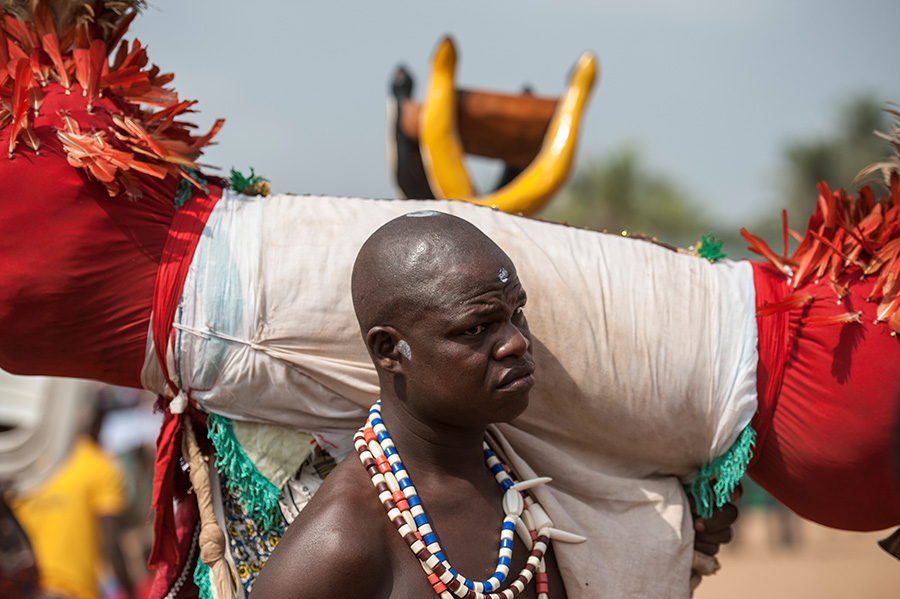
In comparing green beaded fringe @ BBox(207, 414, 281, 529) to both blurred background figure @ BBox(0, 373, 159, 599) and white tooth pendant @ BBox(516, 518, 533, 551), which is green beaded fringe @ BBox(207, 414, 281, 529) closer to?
white tooth pendant @ BBox(516, 518, 533, 551)

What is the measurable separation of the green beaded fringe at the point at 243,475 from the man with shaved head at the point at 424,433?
296mm

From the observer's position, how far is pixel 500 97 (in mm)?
4840

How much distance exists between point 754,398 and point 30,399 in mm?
5198

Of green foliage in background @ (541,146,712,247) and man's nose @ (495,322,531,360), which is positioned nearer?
man's nose @ (495,322,531,360)

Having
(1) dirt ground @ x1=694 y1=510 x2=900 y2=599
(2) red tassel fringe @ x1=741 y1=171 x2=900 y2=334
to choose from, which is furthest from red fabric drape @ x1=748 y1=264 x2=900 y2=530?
(1) dirt ground @ x1=694 y1=510 x2=900 y2=599

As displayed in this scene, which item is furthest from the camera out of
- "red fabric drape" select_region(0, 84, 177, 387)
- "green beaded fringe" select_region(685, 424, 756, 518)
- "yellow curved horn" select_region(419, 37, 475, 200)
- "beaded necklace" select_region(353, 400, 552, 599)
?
"yellow curved horn" select_region(419, 37, 475, 200)

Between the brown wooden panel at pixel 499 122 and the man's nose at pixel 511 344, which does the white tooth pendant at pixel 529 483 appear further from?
the brown wooden panel at pixel 499 122

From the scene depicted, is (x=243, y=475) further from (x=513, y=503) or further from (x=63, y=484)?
(x=63, y=484)

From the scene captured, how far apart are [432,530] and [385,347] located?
45cm

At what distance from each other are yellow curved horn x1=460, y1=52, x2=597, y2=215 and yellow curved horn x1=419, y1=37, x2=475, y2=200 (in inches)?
7.1

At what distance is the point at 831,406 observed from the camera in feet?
7.75

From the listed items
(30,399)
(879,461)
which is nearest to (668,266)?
(879,461)

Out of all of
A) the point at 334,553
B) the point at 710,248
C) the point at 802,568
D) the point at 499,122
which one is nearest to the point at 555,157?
the point at 499,122

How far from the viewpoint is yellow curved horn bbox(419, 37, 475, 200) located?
4.61 m
